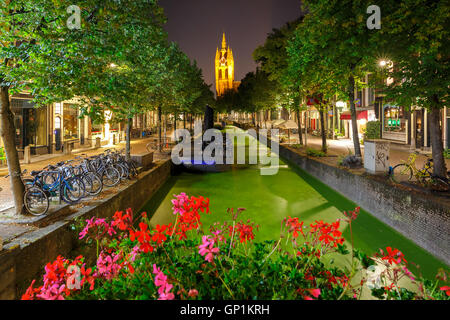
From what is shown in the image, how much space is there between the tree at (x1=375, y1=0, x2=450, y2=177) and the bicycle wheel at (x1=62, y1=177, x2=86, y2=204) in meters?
9.33

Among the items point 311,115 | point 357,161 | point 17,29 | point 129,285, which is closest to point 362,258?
point 129,285

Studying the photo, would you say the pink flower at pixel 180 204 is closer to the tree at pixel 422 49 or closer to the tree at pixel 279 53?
the tree at pixel 422 49

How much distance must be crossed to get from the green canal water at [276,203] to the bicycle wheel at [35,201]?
138 inches

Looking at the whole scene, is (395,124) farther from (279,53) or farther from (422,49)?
(422,49)

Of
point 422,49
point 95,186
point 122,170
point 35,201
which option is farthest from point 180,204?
point 122,170

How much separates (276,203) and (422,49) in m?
6.81

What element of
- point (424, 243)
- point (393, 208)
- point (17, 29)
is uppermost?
point (17, 29)

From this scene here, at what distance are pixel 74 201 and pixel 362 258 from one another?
7.18m

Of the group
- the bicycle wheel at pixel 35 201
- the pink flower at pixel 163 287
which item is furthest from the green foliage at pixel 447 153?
the pink flower at pixel 163 287

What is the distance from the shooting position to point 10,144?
21.9 ft

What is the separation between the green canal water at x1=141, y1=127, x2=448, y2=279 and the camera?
26.3 feet

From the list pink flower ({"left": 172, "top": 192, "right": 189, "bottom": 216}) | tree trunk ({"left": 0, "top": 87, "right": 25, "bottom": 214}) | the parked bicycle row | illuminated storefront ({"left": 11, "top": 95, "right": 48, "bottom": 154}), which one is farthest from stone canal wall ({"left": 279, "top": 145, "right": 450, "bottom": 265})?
illuminated storefront ({"left": 11, "top": 95, "right": 48, "bottom": 154})

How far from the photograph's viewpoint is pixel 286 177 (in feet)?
56.9
